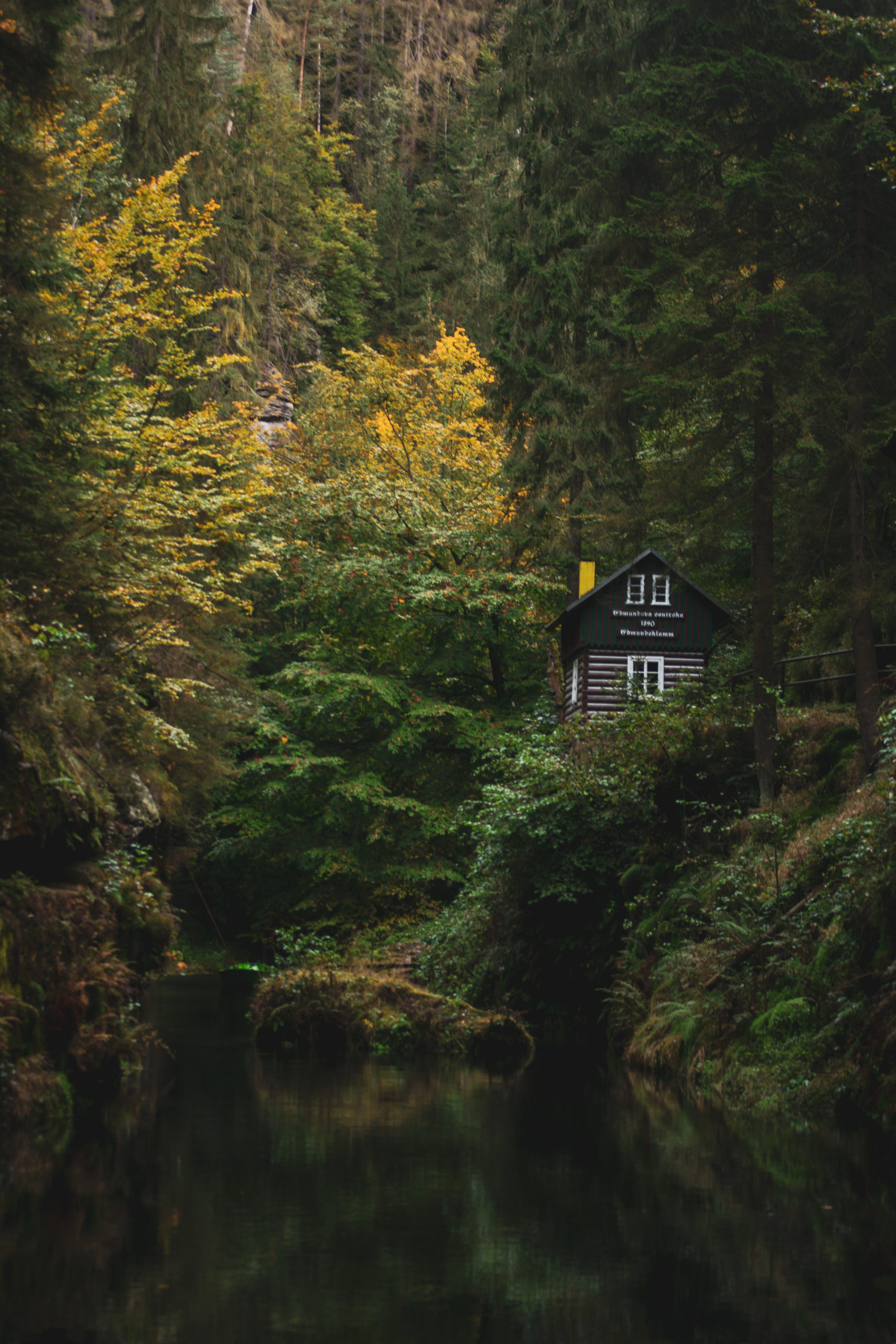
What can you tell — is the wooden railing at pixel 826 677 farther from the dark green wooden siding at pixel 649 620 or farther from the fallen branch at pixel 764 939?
the fallen branch at pixel 764 939

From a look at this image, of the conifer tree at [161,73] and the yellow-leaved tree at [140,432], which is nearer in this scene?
the yellow-leaved tree at [140,432]

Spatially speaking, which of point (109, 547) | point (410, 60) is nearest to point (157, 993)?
point (109, 547)

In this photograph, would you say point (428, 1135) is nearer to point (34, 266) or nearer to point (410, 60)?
point (34, 266)

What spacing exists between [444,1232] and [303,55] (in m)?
71.3

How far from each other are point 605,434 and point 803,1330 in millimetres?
22251

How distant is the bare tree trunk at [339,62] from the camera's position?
66.9 metres

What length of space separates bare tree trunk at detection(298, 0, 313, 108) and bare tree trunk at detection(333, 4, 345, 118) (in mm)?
1701

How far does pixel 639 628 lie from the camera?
27.1m

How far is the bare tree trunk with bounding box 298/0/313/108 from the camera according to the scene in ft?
216

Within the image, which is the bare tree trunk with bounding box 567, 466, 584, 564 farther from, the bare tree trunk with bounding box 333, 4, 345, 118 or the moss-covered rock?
the bare tree trunk with bounding box 333, 4, 345, 118

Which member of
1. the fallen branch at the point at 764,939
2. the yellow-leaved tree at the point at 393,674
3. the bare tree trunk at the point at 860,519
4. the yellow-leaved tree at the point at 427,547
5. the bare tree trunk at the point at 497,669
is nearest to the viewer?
the fallen branch at the point at 764,939

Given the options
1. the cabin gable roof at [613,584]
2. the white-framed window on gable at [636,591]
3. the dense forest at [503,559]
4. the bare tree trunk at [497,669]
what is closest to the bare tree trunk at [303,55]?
the dense forest at [503,559]

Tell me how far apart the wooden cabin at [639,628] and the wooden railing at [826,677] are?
10.7ft

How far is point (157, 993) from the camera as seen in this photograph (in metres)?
28.7
